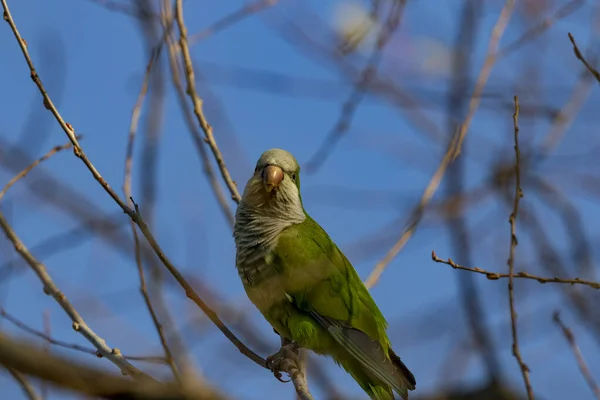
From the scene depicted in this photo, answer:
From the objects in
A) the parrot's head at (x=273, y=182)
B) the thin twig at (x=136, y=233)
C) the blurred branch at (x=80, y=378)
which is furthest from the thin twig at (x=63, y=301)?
the blurred branch at (x=80, y=378)

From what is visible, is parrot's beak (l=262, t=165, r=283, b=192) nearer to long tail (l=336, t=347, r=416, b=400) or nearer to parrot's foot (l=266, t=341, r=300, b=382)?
parrot's foot (l=266, t=341, r=300, b=382)

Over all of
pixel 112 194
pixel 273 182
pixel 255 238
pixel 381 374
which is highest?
pixel 273 182

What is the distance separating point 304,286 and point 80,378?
373 centimetres

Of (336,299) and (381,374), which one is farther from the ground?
(336,299)

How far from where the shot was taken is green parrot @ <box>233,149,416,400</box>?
4645mm

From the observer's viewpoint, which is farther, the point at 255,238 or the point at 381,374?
the point at 255,238

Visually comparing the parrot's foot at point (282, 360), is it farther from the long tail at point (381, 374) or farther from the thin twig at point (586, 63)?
the thin twig at point (586, 63)

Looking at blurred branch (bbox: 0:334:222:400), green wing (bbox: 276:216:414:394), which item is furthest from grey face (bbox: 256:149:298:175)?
blurred branch (bbox: 0:334:222:400)

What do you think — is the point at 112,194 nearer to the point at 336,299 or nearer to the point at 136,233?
the point at 136,233

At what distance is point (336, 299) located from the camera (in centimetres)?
493

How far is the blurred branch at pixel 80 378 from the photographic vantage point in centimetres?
112

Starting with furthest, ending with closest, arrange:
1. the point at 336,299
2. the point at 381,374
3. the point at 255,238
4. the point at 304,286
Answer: the point at 255,238
the point at 336,299
the point at 304,286
the point at 381,374

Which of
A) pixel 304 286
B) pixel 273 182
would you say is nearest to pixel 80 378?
pixel 304 286

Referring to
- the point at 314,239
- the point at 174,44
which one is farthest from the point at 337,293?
the point at 174,44
